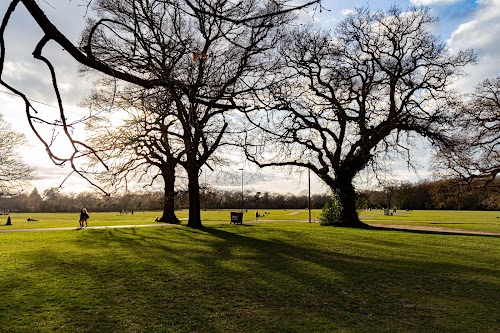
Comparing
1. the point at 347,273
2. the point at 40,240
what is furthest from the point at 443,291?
the point at 40,240

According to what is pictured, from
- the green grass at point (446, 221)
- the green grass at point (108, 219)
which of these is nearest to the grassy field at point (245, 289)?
the green grass at point (108, 219)

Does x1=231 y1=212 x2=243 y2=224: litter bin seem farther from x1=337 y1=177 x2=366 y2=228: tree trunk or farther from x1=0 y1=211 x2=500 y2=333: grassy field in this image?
x1=0 y1=211 x2=500 y2=333: grassy field

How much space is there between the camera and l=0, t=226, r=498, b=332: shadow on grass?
6.71m

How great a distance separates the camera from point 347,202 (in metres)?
30.4

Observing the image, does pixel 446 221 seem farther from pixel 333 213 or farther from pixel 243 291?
pixel 243 291

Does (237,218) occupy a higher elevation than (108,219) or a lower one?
higher

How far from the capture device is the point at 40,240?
18469mm

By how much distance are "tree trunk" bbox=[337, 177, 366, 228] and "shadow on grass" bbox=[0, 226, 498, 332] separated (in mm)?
14970

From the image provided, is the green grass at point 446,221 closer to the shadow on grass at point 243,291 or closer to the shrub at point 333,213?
the shrub at point 333,213

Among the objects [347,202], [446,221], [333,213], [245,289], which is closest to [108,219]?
[333,213]

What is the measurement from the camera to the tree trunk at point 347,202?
30.0 meters

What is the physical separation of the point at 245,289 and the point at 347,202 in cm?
2270

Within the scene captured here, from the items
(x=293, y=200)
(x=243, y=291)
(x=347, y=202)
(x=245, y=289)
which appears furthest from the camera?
(x=293, y=200)

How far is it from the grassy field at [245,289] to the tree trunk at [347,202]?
13.9m
